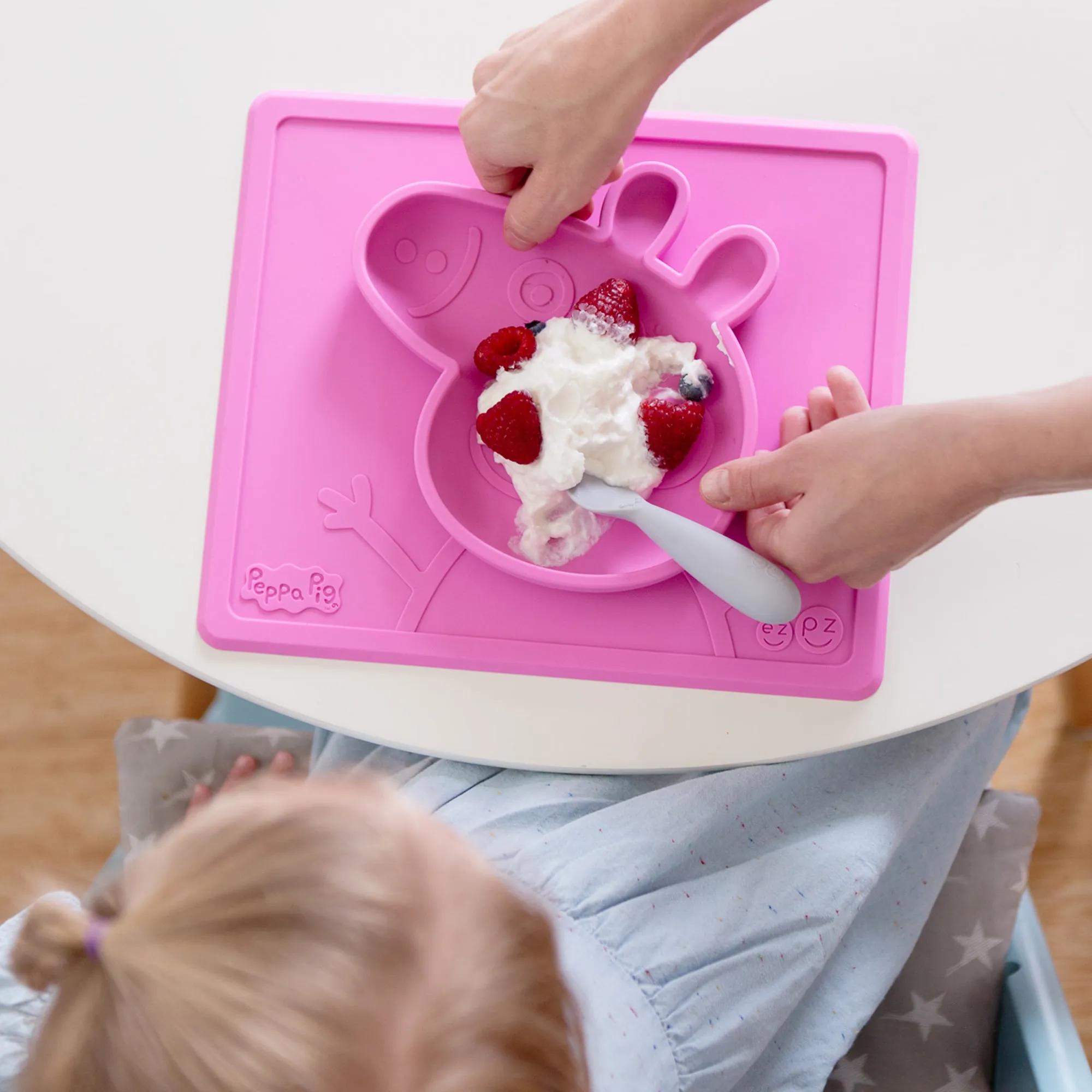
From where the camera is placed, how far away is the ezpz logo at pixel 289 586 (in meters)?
0.77

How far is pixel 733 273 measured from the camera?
76 cm

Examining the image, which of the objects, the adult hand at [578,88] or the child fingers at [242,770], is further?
the child fingers at [242,770]

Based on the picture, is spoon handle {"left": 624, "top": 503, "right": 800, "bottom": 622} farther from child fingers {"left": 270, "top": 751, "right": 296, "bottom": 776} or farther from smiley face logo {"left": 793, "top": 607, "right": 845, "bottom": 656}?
child fingers {"left": 270, "top": 751, "right": 296, "bottom": 776}

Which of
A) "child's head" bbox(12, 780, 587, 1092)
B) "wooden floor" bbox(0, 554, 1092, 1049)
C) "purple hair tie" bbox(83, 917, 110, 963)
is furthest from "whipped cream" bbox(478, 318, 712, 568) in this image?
"wooden floor" bbox(0, 554, 1092, 1049)

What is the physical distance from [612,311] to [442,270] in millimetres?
140

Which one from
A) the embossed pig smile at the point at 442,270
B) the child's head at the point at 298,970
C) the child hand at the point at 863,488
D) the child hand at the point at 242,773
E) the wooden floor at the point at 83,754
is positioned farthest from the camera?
the wooden floor at the point at 83,754

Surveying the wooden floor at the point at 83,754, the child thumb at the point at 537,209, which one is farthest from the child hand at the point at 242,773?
the child thumb at the point at 537,209

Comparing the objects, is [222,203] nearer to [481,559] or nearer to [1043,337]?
[481,559]

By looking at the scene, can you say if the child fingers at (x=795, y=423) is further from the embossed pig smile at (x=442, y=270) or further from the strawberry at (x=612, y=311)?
the embossed pig smile at (x=442, y=270)

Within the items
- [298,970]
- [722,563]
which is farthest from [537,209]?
[298,970]

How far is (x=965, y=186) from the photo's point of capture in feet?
2.53

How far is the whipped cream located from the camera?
0.73 m

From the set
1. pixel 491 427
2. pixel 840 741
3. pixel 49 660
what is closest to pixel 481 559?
pixel 491 427

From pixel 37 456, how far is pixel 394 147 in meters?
0.37
